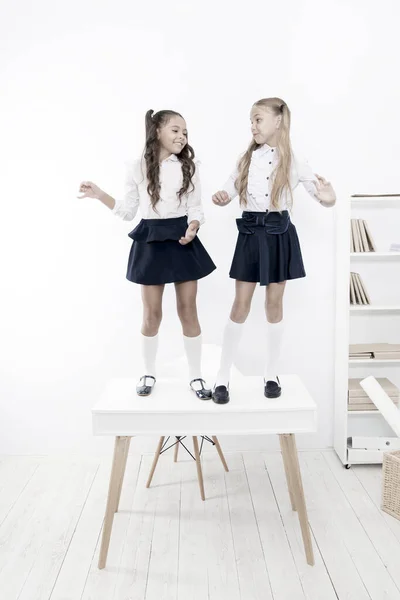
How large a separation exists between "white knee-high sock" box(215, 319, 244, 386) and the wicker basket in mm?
924

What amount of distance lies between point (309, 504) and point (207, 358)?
0.85m

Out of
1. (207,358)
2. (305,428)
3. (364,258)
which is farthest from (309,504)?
(364,258)

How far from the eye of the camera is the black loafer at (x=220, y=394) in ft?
7.61

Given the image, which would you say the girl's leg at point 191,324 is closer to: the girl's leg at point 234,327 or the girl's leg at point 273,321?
the girl's leg at point 234,327

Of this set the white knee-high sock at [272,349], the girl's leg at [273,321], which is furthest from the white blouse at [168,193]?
the white knee-high sock at [272,349]

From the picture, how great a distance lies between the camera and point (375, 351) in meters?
3.09

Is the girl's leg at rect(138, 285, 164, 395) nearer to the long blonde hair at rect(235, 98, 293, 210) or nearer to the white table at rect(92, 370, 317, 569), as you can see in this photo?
the white table at rect(92, 370, 317, 569)

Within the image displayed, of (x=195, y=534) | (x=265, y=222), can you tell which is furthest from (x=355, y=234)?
(x=195, y=534)

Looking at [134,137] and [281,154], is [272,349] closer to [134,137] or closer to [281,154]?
[281,154]

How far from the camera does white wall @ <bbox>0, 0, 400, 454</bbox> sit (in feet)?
9.91

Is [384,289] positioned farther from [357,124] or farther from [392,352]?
[357,124]

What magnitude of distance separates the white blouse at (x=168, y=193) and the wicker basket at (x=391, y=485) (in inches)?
56.4

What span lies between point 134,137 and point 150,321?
1169 mm

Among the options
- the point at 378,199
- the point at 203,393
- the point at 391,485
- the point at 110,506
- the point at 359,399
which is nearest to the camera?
the point at 110,506
